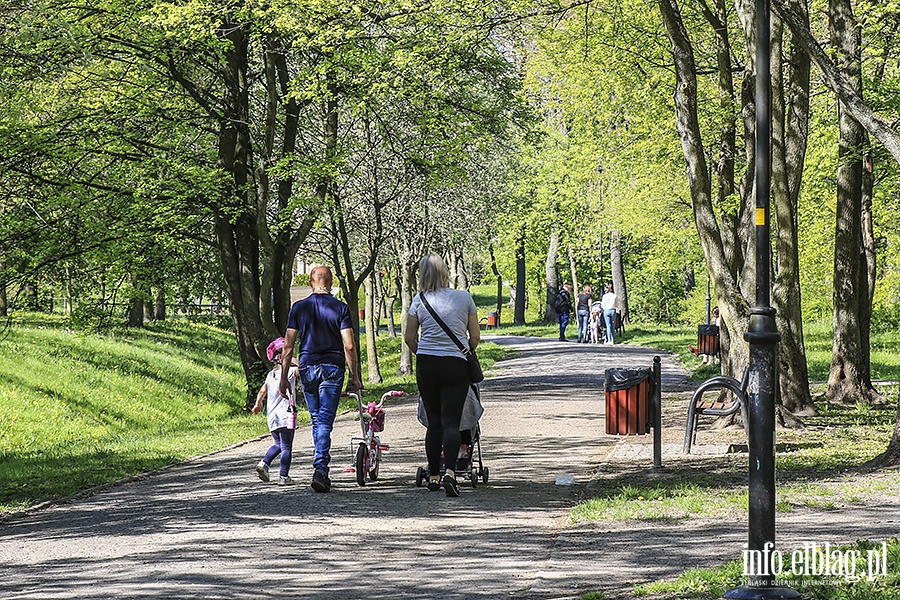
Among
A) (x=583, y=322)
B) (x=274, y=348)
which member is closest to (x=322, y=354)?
(x=274, y=348)

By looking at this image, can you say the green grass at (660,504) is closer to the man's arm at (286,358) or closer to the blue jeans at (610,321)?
the man's arm at (286,358)

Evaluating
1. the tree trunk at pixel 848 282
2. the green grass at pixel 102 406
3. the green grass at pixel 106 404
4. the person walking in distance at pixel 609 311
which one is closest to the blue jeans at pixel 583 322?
the person walking in distance at pixel 609 311

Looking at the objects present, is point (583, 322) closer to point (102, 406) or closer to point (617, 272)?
point (617, 272)

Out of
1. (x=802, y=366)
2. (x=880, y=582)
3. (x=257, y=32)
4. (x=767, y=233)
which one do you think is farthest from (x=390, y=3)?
(x=880, y=582)

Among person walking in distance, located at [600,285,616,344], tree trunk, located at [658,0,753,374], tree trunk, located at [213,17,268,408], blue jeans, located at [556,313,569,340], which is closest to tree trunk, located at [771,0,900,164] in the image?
tree trunk, located at [658,0,753,374]

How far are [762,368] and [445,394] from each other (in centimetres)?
430

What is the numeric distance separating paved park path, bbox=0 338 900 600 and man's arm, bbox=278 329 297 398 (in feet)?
3.06

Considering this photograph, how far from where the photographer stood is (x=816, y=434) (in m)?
15.1

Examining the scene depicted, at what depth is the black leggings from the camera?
1062cm

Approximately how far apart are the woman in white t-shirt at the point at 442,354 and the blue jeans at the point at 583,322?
98.6ft

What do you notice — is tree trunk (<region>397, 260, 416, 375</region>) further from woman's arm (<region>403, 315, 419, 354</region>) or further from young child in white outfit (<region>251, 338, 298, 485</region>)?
woman's arm (<region>403, 315, 419, 354</region>)

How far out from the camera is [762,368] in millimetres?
6805

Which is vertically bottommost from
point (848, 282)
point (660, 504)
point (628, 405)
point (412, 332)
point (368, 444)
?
point (660, 504)

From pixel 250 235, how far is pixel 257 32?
16.6 ft
